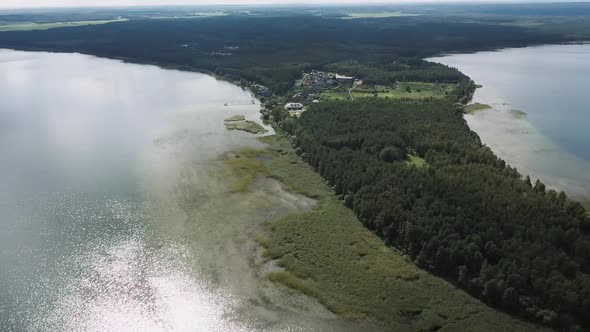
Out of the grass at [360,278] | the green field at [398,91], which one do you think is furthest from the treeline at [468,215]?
the green field at [398,91]

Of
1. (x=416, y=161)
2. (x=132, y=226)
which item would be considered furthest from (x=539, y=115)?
(x=132, y=226)

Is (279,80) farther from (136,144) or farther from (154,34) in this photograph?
→ (154,34)

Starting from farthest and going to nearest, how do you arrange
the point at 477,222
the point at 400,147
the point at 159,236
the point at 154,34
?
1. the point at 154,34
2. the point at 400,147
3. the point at 159,236
4. the point at 477,222

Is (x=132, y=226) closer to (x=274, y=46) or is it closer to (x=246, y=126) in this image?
(x=246, y=126)

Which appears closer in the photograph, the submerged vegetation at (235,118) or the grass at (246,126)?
the grass at (246,126)

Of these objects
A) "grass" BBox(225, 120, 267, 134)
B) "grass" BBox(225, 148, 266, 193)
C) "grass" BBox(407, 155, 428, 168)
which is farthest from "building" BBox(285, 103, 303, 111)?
"grass" BBox(407, 155, 428, 168)

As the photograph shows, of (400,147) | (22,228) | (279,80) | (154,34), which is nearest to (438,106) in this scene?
(400,147)

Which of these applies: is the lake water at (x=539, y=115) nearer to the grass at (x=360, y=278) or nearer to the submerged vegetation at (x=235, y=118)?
the grass at (x=360, y=278)
